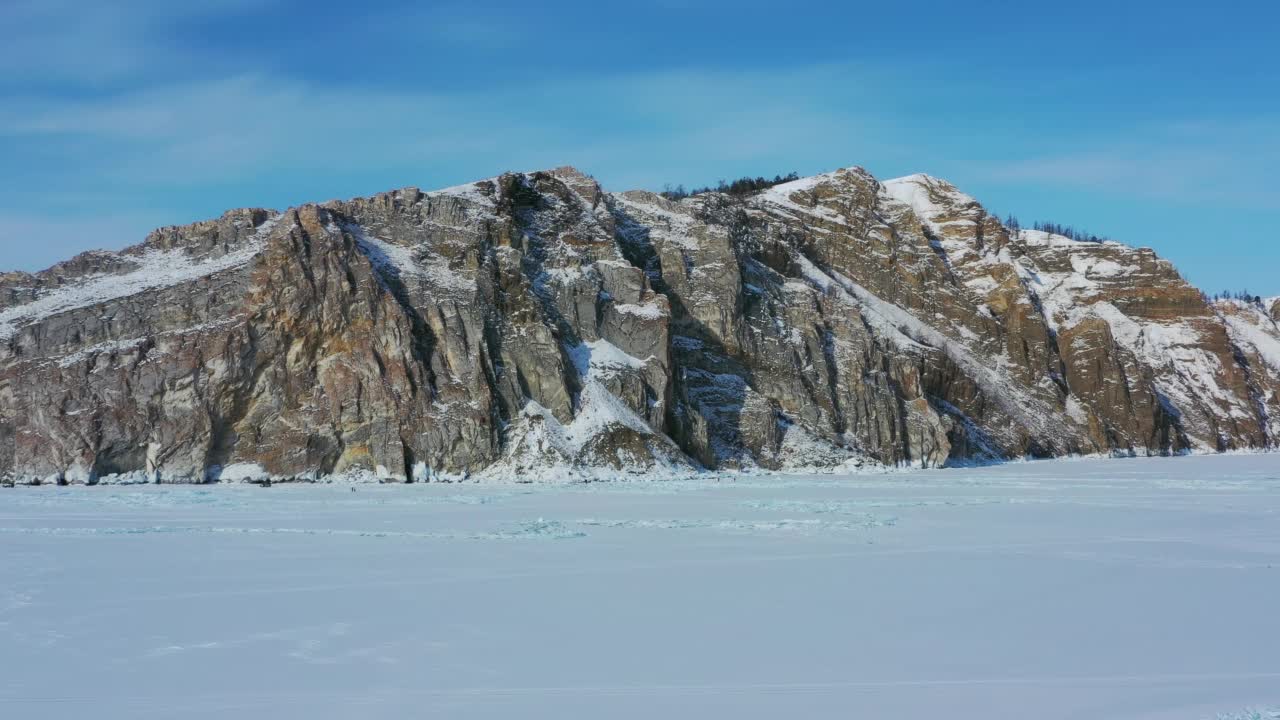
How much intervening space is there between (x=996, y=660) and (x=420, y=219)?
6496cm

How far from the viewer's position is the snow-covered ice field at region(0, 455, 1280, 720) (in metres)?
12.9

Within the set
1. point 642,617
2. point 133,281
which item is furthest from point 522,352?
point 642,617

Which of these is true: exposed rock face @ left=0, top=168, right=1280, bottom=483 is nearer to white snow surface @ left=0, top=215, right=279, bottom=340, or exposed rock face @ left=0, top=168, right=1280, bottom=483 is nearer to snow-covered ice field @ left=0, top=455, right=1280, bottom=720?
white snow surface @ left=0, top=215, right=279, bottom=340

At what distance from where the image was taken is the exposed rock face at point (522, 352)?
62.4 metres

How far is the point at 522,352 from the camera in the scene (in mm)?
70250

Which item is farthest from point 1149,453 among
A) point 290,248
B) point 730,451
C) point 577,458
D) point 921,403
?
point 290,248

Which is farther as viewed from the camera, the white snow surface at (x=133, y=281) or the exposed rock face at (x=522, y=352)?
the white snow surface at (x=133, y=281)

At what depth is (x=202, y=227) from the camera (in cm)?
7062

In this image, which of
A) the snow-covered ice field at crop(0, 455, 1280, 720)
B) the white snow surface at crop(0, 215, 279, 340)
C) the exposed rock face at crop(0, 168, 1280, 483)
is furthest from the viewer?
the white snow surface at crop(0, 215, 279, 340)

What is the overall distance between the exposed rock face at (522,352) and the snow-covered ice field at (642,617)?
Result: 97.9 ft

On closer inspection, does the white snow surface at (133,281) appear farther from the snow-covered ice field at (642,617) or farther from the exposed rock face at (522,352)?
the snow-covered ice field at (642,617)

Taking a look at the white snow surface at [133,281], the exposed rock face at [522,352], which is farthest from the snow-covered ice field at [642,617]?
the white snow surface at [133,281]

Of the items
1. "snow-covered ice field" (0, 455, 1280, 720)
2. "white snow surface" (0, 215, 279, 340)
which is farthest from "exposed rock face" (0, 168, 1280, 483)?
"snow-covered ice field" (0, 455, 1280, 720)

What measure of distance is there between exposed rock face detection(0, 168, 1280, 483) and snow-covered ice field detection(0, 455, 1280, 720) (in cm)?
2983
